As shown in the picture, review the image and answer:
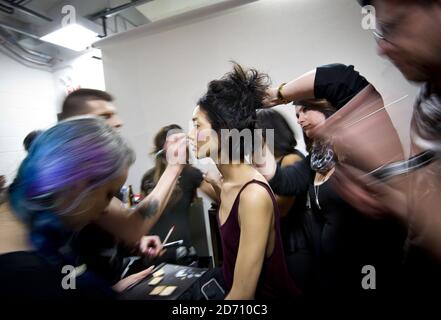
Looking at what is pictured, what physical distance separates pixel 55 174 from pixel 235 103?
0.57 m

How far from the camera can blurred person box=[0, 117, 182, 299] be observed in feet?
1.56

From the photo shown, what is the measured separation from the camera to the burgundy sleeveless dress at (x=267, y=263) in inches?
28.9

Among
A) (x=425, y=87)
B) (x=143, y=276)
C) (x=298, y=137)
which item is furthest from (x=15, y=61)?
(x=425, y=87)

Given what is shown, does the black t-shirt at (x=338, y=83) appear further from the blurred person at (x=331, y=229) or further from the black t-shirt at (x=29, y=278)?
the black t-shirt at (x=29, y=278)

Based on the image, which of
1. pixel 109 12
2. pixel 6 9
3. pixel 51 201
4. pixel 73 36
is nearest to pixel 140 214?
pixel 51 201

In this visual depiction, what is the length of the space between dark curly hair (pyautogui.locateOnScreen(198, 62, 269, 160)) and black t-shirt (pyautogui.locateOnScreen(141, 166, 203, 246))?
55cm

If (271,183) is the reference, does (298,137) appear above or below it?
above

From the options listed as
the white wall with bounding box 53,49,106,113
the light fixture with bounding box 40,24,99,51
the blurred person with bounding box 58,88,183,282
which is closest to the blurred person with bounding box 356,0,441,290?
the blurred person with bounding box 58,88,183,282

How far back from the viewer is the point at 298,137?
1230 mm

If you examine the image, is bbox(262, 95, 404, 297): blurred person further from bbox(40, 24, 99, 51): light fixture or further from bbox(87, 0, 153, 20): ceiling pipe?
bbox(40, 24, 99, 51): light fixture

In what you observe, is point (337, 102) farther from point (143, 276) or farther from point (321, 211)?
point (143, 276)

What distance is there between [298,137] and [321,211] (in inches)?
19.2

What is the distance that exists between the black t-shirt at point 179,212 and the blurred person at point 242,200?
20.3 inches

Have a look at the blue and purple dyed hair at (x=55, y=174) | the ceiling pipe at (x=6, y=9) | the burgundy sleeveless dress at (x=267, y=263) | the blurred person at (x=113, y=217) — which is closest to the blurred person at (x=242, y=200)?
the burgundy sleeveless dress at (x=267, y=263)
